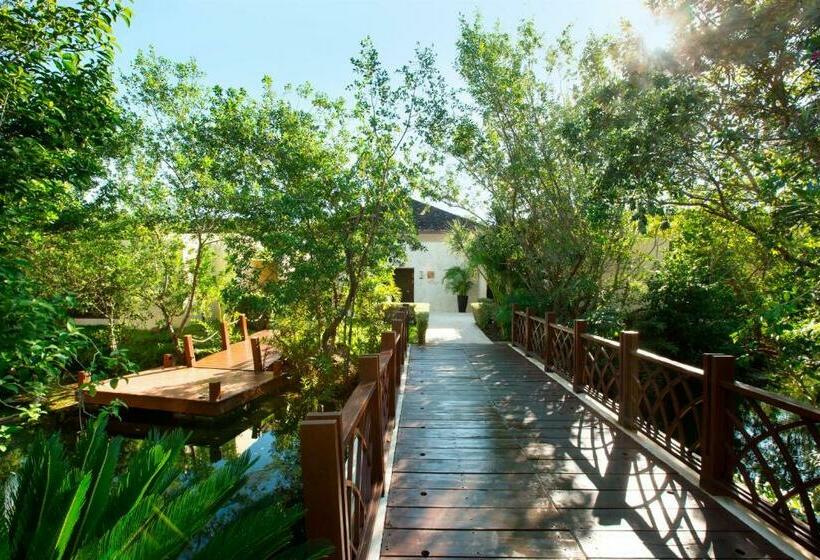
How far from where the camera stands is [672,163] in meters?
4.72

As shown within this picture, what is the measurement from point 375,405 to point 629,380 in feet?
9.17

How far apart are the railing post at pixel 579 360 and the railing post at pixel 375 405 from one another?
3571 mm

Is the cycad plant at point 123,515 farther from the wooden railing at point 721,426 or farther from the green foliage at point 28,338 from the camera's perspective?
the wooden railing at point 721,426

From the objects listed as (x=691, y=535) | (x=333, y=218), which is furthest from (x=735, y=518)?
(x=333, y=218)

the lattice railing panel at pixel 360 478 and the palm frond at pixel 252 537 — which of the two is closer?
the palm frond at pixel 252 537

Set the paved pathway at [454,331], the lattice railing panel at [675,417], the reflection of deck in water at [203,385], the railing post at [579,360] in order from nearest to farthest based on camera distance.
→ the lattice railing panel at [675,417] → the railing post at [579,360] → the reflection of deck in water at [203,385] → the paved pathway at [454,331]

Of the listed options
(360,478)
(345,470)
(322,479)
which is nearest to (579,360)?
(360,478)

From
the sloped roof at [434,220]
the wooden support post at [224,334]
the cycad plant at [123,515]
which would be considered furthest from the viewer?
the sloped roof at [434,220]

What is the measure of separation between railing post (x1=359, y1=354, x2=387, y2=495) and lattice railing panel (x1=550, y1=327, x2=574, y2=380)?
12.9ft

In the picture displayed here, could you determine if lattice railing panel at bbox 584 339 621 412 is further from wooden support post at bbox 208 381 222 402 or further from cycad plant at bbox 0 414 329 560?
wooden support post at bbox 208 381 222 402

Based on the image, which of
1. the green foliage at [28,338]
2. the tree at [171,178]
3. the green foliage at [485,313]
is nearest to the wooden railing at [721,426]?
the green foliage at [28,338]

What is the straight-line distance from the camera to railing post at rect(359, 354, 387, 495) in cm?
300

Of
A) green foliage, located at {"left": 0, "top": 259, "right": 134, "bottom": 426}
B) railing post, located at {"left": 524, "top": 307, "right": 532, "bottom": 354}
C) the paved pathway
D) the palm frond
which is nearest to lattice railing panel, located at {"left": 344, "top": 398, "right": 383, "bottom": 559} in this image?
the palm frond

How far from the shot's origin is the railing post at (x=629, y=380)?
420cm
